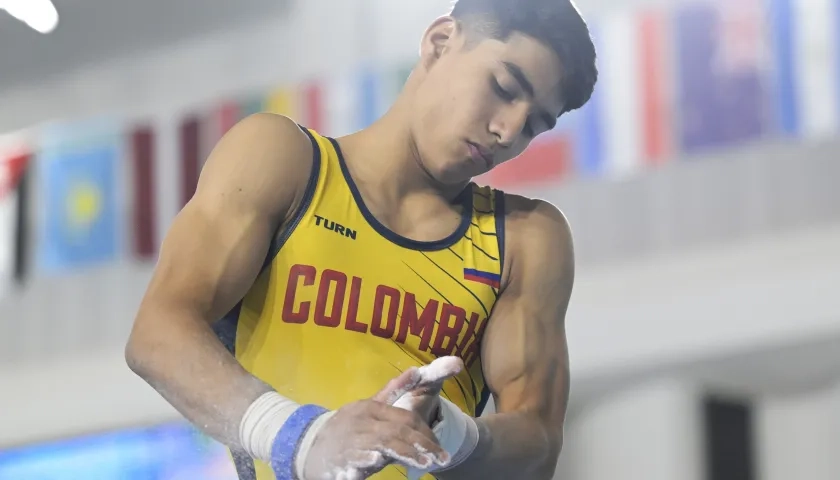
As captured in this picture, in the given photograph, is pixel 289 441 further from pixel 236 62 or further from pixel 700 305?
pixel 236 62

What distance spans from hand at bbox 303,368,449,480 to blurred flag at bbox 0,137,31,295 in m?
4.29

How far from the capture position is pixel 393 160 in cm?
140

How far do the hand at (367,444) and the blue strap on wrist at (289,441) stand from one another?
0.7 inches

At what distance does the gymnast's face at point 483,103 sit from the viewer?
134 centimetres

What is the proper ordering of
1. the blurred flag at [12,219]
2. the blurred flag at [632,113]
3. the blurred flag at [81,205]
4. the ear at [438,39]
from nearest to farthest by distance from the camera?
1. the ear at [438,39]
2. the blurred flag at [632,113]
3. the blurred flag at [81,205]
4. the blurred flag at [12,219]

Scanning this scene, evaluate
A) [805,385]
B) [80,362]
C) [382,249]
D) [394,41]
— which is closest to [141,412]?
[80,362]

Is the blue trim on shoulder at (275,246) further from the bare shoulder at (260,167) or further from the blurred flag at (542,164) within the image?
the blurred flag at (542,164)

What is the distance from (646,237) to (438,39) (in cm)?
288

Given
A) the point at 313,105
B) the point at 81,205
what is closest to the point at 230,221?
the point at 313,105

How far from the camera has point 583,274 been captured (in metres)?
4.24

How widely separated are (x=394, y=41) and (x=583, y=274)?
1.24 meters

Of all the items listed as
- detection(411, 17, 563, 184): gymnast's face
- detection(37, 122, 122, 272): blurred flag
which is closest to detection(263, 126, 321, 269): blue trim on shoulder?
detection(411, 17, 563, 184): gymnast's face

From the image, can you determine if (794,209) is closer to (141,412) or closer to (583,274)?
(583,274)

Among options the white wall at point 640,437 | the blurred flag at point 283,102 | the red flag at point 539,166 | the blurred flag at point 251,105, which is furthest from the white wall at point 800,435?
the blurred flag at point 251,105
